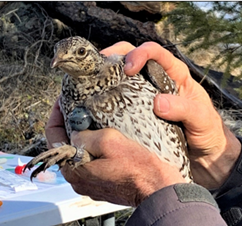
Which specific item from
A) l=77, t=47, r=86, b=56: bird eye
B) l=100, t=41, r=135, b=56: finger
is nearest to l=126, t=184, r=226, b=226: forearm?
l=77, t=47, r=86, b=56: bird eye

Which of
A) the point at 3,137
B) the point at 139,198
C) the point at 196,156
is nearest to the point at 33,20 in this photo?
the point at 3,137

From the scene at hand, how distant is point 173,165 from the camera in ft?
7.27

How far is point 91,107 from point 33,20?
5408 mm

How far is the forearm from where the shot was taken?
1.63 meters

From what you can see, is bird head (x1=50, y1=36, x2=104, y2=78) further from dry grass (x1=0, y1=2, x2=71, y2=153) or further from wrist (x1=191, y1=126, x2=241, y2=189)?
dry grass (x1=0, y1=2, x2=71, y2=153)

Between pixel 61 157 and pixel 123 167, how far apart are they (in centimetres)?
33

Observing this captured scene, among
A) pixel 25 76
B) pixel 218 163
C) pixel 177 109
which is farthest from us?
pixel 25 76

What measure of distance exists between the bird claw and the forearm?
1.67ft

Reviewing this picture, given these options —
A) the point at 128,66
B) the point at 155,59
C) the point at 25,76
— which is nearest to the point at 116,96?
the point at 128,66

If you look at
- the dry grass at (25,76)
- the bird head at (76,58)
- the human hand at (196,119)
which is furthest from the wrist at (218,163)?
the dry grass at (25,76)

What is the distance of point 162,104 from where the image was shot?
2.08 m

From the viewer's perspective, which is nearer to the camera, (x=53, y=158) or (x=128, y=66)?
(x=53, y=158)

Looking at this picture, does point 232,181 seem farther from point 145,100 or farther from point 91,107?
point 91,107

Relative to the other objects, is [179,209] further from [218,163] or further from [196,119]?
[218,163]
